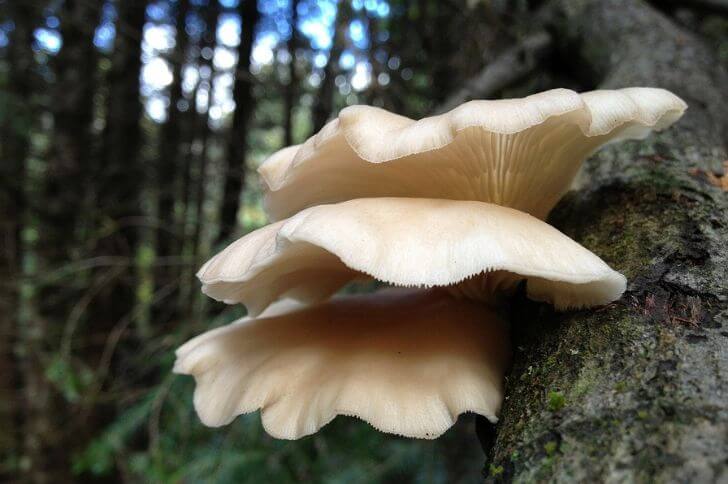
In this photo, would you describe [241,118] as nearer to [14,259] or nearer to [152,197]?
[152,197]

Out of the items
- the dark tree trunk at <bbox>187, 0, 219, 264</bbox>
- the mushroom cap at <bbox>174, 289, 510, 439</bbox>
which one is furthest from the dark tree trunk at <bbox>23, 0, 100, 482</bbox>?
the mushroom cap at <bbox>174, 289, 510, 439</bbox>

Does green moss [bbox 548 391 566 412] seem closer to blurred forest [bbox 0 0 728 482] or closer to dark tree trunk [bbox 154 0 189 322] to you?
blurred forest [bbox 0 0 728 482]

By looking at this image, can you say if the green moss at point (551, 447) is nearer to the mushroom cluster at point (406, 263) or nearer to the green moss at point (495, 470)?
the green moss at point (495, 470)

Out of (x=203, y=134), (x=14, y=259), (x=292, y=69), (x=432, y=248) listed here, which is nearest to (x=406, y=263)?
(x=432, y=248)

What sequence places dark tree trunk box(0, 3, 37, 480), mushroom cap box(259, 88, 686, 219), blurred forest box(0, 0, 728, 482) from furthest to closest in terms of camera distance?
dark tree trunk box(0, 3, 37, 480) < blurred forest box(0, 0, 728, 482) < mushroom cap box(259, 88, 686, 219)

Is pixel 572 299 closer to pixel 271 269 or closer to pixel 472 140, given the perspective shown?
pixel 472 140

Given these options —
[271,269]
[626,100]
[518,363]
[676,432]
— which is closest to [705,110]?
[626,100]
